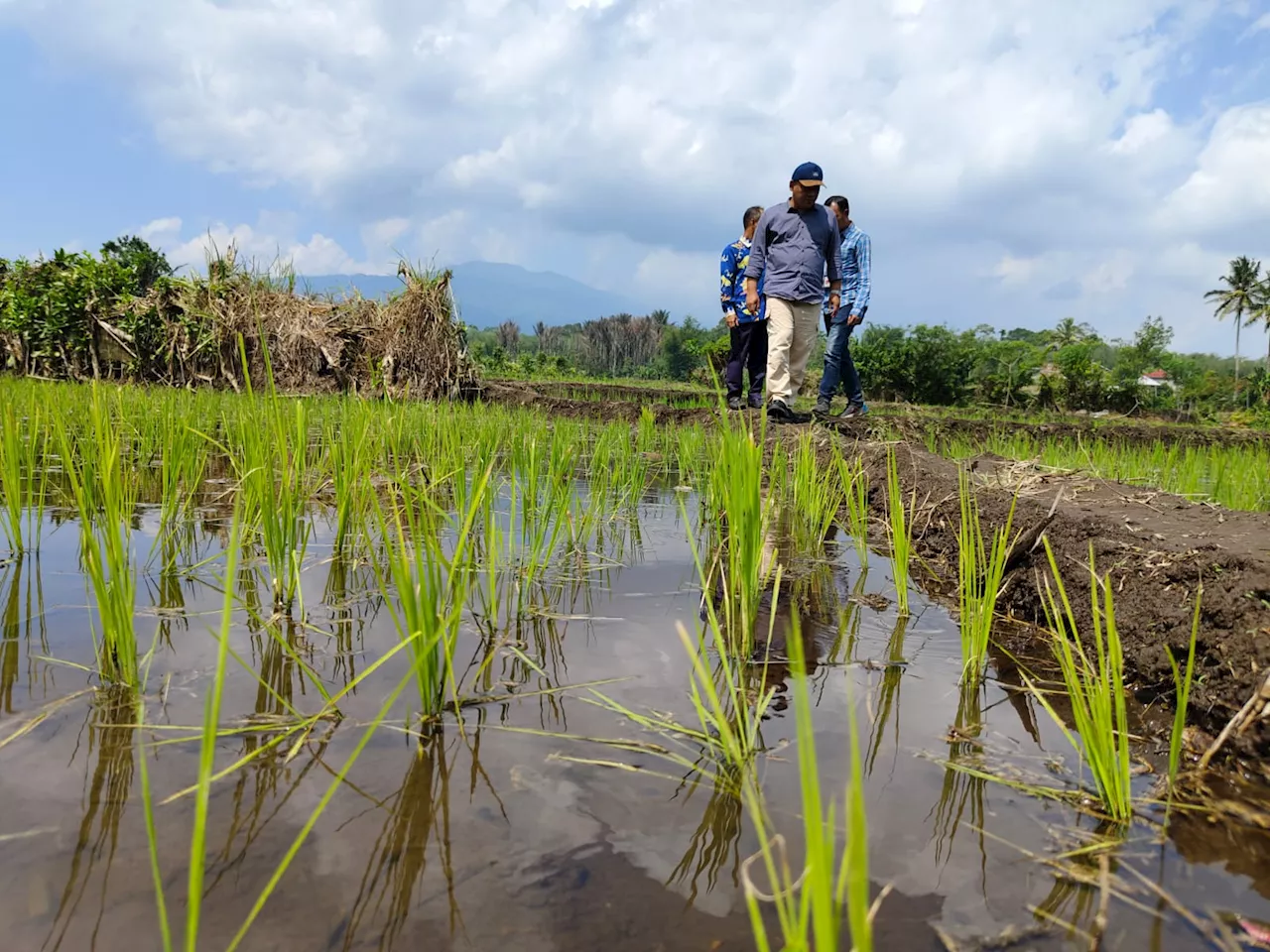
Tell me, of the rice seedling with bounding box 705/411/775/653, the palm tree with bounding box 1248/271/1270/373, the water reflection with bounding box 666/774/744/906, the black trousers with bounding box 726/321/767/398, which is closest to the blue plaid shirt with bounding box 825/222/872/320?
the black trousers with bounding box 726/321/767/398

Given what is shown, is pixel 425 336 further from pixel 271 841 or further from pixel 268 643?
pixel 271 841

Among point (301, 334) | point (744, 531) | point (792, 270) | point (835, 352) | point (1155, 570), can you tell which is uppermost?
point (792, 270)

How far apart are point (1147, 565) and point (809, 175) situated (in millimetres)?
3769

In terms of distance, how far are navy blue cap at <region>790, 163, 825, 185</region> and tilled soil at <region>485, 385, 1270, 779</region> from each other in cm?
222

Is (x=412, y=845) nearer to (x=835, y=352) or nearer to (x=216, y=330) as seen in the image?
(x=835, y=352)

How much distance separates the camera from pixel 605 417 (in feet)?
27.0

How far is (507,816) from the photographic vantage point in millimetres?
951

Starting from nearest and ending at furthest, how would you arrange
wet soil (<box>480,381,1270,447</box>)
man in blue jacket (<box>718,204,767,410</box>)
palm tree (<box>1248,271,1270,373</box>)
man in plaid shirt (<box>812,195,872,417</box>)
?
1. man in plaid shirt (<box>812,195,872,417</box>)
2. man in blue jacket (<box>718,204,767,410</box>)
3. wet soil (<box>480,381,1270,447</box>)
4. palm tree (<box>1248,271,1270,373</box>)

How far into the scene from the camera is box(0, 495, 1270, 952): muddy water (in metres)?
0.78

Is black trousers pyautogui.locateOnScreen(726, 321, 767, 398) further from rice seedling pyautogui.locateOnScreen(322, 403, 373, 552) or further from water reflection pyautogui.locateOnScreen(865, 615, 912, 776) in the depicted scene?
water reflection pyautogui.locateOnScreen(865, 615, 912, 776)

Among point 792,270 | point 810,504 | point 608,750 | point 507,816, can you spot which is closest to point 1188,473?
point 810,504

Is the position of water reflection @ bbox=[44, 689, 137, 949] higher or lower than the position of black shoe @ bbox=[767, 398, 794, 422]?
lower

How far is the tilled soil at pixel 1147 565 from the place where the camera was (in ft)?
4.56

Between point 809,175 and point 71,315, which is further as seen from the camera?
point 71,315
